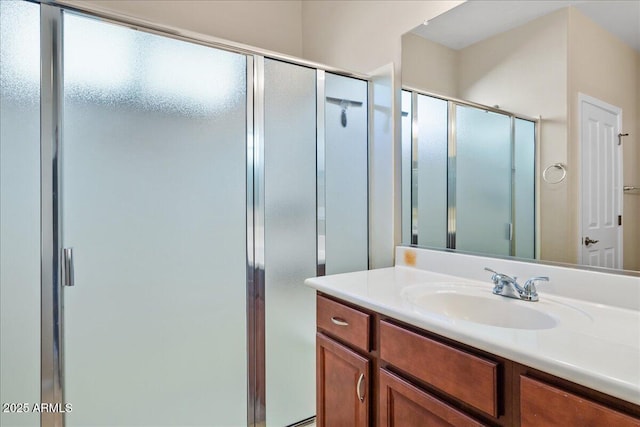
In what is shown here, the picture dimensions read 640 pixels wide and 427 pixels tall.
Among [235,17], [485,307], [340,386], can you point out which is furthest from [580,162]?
[235,17]

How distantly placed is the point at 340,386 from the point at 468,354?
0.61m

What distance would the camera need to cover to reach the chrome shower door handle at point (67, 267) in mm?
1254

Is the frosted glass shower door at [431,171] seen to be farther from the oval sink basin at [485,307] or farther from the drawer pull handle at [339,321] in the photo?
the drawer pull handle at [339,321]

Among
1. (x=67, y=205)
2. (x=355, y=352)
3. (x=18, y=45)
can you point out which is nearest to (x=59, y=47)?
(x=18, y=45)

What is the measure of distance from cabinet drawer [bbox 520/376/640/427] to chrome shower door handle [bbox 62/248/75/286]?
146cm

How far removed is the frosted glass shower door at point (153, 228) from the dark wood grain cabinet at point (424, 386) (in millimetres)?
527

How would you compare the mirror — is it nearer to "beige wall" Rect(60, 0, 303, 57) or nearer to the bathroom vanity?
the bathroom vanity

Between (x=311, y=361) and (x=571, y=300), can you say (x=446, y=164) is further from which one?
(x=311, y=361)

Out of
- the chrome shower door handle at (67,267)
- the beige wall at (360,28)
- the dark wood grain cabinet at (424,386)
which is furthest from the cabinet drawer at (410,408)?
the beige wall at (360,28)

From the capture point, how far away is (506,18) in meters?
1.38

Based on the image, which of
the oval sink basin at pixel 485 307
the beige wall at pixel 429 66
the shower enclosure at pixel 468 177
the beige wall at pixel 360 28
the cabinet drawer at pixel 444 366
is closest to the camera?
the cabinet drawer at pixel 444 366

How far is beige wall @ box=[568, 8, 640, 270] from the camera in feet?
3.54

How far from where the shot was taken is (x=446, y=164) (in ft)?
5.52

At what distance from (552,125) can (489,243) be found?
0.51 metres
